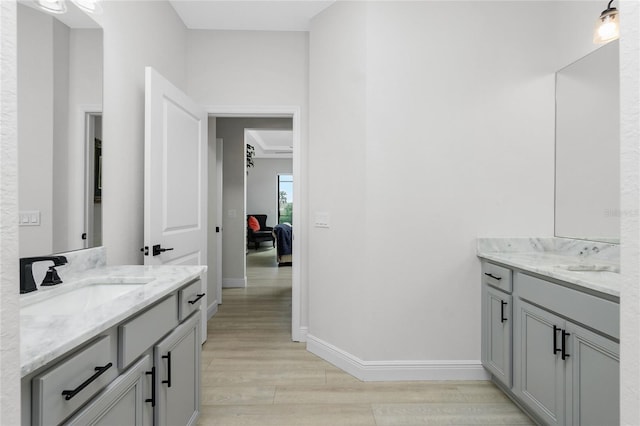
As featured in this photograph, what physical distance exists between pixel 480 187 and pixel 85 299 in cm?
242

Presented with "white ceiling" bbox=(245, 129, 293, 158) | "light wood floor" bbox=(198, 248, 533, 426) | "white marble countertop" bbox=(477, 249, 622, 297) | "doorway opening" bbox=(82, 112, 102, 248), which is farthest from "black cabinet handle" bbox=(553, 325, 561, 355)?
"white ceiling" bbox=(245, 129, 293, 158)

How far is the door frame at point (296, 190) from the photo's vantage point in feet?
10.2

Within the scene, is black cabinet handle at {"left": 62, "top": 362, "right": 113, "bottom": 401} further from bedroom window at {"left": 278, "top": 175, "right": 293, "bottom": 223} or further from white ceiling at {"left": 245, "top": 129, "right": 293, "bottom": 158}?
bedroom window at {"left": 278, "top": 175, "right": 293, "bottom": 223}

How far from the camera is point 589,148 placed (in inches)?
87.8

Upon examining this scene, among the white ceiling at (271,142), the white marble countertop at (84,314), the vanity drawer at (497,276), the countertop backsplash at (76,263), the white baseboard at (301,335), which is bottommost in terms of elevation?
the white baseboard at (301,335)

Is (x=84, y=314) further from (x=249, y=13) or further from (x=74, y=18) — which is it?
(x=249, y=13)

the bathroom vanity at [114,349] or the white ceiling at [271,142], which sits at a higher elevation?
the white ceiling at [271,142]

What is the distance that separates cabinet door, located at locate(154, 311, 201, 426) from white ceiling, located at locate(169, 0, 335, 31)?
241 cm

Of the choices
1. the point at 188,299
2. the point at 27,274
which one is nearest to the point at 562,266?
the point at 188,299

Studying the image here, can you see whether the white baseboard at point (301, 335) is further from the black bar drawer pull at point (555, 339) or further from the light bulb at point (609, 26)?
the light bulb at point (609, 26)

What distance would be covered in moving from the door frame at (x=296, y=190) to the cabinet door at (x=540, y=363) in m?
1.73

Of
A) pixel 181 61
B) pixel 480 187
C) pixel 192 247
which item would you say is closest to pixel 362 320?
pixel 480 187

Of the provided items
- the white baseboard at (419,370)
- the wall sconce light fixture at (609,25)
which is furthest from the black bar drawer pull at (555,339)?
the wall sconce light fixture at (609,25)

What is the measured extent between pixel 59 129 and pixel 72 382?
1161 millimetres
